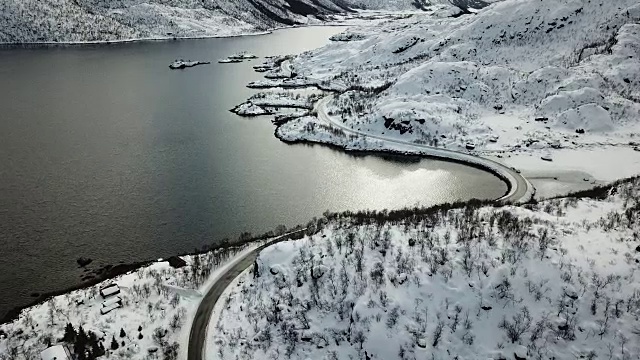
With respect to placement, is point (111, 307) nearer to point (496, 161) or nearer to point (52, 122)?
point (496, 161)

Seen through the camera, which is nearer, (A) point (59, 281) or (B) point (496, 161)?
(A) point (59, 281)

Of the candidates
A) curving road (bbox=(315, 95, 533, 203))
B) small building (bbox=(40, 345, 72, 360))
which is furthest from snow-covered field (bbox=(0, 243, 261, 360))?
curving road (bbox=(315, 95, 533, 203))

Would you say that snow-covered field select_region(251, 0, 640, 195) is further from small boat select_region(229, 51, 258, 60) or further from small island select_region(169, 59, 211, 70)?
small boat select_region(229, 51, 258, 60)

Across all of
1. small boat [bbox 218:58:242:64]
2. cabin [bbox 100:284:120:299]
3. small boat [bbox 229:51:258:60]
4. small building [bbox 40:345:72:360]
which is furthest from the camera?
small boat [bbox 229:51:258:60]

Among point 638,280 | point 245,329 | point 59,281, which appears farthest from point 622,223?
point 59,281

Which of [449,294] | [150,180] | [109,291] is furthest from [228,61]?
[449,294]

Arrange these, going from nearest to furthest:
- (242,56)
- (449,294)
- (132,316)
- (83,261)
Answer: (449,294), (132,316), (83,261), (242,56)

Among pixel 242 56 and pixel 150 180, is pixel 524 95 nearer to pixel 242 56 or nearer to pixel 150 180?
pixel 150 180
